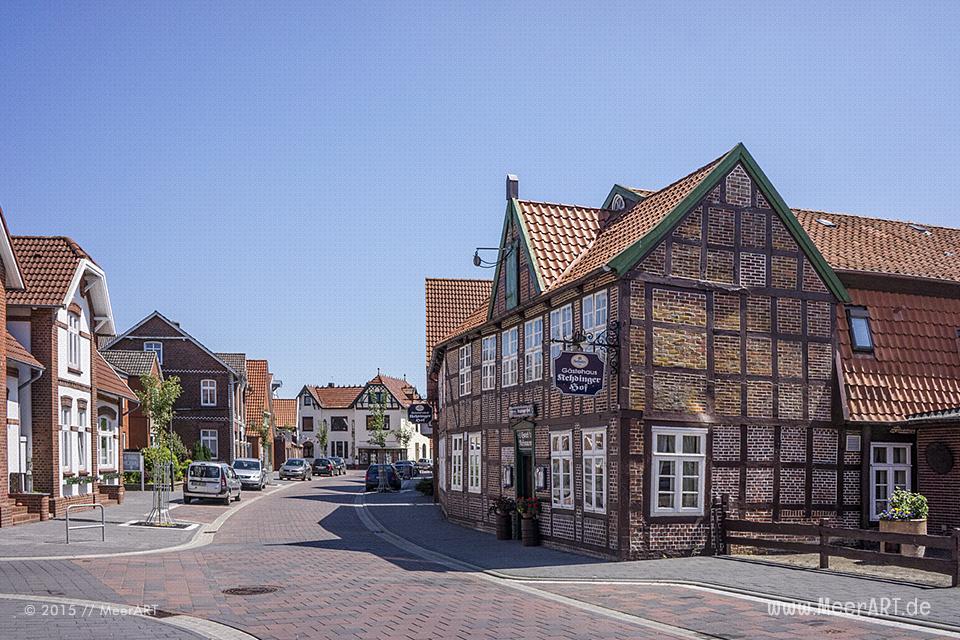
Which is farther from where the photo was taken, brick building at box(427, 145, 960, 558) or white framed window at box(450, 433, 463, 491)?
white framed window at box(450, 433, 463, 491)

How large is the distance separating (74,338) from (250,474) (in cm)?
1810

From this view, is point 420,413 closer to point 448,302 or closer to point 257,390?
point 448,302

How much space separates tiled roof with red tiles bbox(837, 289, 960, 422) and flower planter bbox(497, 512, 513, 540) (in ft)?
27.1

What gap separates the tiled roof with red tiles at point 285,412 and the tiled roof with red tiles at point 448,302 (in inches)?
2624

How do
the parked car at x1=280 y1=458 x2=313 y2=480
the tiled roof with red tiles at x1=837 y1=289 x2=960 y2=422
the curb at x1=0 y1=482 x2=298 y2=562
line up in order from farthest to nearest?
the parked car at x1=280 y1=458 x2=313 y2=480 < the tiled roof with red tiles at x1=837 y1=289 x2=960 y2=422 < the curb at x1=0 y1=482 x2=298 y2=562

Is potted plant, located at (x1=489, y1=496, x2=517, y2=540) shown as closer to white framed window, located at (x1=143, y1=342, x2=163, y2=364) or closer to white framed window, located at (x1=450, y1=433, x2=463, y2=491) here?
white framed window, located at (x1=450, y1=433, x2=463, y2=491)

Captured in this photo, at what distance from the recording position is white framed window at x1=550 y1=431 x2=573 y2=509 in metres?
21.3

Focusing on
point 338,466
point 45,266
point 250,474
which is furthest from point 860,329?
point 338,466

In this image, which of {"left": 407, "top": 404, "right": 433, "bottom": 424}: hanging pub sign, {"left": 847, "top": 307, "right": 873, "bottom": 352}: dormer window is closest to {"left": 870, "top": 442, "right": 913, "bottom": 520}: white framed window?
{"left": 847, "top": 307, "right": 873, "bottom": 352}: dormer window

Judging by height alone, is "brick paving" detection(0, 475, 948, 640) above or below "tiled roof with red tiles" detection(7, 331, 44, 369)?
below

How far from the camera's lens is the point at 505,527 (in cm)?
2395

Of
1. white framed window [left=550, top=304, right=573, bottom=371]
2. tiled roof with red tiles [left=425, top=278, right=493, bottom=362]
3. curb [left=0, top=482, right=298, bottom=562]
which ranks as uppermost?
tiled roof with red tiles [left=425, top=278, right=493, bottom=362]

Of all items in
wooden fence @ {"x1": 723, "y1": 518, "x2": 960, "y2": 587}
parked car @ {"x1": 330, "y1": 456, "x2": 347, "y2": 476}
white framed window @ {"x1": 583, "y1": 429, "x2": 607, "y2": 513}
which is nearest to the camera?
wooden fence @ {"x1": 723, "y1": 518, "x2": 960, "y2": 587}

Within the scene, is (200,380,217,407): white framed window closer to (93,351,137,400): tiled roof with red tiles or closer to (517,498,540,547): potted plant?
(93,351,137,400): tiled roof with red tiles
